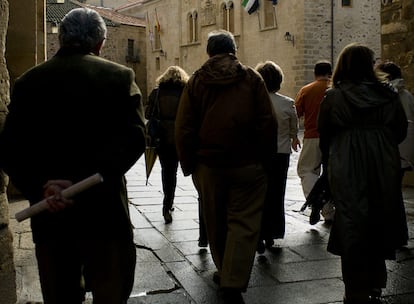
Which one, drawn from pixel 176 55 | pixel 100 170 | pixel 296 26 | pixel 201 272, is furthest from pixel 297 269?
pixel 176 55

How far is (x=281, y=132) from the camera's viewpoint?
529 centimetres

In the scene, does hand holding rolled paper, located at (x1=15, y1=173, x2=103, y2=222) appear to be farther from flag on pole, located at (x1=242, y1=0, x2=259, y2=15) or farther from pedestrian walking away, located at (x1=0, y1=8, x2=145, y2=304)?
flag on pole, located at (x1=242, y1=0, x2=259, y2=15)

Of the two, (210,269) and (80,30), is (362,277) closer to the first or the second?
(210,269)

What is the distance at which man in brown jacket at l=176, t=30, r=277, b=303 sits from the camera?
3.72 m

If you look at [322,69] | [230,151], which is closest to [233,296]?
[230,151]

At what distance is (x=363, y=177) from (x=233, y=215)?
86 cm

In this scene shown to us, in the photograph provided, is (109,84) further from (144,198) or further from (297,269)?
(144,198)

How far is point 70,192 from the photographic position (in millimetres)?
2314

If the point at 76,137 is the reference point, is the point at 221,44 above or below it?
above

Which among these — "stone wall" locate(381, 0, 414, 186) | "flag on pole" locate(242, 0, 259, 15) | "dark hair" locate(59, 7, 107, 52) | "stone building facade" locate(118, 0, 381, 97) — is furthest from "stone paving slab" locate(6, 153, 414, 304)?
"flag on pole" locate(242, 0, 259, 15)

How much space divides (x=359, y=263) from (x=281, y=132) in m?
1.90

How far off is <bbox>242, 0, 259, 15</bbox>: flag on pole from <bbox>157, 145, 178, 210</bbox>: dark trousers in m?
23.0

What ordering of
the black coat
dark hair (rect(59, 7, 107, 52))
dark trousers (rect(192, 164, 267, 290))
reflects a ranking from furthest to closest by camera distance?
dark trousers (rect(192, 164, 267, 290)), the black coat, dark hair (rect(59, 7, 107, 52))

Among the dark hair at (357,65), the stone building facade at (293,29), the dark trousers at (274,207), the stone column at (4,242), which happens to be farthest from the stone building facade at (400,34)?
the stone building facade at (293,29)
